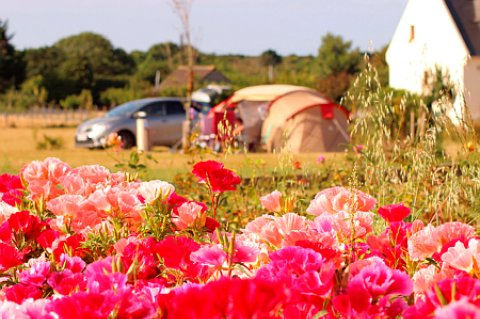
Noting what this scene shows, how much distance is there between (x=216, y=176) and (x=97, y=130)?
17.1 meters

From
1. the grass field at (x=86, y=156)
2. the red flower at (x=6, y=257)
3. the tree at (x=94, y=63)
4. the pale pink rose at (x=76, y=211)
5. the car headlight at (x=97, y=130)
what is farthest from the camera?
the tree at (x=94, y=63)

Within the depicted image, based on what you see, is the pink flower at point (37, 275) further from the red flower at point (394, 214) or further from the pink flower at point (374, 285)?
the red flower at point (394, 214)

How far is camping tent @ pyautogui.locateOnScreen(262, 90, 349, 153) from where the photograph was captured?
723 inches

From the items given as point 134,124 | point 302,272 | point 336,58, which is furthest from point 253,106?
point 336,58

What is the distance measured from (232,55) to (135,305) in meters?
106

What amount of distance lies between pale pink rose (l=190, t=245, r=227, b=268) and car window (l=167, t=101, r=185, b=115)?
1877 cm

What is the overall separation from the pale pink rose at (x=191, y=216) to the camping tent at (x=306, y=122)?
51.7ft

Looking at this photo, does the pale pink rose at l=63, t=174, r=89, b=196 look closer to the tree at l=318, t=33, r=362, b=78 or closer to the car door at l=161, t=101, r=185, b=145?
the car door at l=161, t=101, r=185, b=145

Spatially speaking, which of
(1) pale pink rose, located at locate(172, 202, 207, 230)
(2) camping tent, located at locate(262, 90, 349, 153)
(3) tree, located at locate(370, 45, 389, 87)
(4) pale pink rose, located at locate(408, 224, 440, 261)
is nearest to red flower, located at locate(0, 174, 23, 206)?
(1) pale pink rose, located at locate(172, 202, 207, 230)

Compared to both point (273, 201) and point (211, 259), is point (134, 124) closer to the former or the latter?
point (273, 201)

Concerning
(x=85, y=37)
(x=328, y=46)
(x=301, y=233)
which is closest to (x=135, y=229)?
(x=301, y=233)

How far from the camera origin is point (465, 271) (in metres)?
1.80

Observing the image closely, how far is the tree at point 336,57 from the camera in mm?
59406

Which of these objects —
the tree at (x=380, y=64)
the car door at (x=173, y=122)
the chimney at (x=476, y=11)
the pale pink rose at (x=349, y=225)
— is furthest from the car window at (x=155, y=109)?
the pale pink rose at (x=349, y=225)
